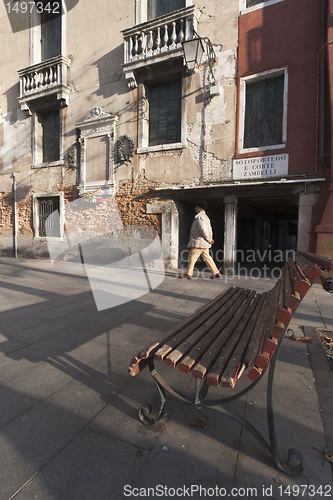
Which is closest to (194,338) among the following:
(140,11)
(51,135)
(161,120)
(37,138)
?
(161,120)

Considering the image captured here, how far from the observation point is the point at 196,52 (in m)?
7.30

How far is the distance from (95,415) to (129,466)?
0.50 metres

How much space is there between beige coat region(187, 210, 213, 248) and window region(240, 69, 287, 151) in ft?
10.2

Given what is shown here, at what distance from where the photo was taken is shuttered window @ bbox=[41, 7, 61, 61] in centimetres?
1182

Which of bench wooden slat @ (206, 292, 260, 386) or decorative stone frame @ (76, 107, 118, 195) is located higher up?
decorative stone frame @ (76, 107, 118, 195)

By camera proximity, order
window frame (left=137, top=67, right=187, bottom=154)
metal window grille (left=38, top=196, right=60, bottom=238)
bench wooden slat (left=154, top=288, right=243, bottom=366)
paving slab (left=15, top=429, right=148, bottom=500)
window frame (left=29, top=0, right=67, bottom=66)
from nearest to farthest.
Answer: paving slab (left=15, top=429, right=148, bottom=500)
bench wooden slat (left=154, top=288, right=243, bottom=366)
window frame (left=137, top=67, right=187, bottom=154)
metal window grille (left=38, top=196, right=60, bottom=238)
window frame (left=29, top=0, right=67, bottom=66)

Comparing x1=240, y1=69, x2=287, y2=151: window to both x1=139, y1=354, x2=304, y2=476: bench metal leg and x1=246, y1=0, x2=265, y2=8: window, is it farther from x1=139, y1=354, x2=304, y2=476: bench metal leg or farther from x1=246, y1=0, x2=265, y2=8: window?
x1=139, y1=354, x2=304, y2=476: bench metal leg

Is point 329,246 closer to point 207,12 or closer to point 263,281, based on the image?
point 263,281

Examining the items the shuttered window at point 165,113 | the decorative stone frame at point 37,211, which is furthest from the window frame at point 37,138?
the shuttered window at point 165,113

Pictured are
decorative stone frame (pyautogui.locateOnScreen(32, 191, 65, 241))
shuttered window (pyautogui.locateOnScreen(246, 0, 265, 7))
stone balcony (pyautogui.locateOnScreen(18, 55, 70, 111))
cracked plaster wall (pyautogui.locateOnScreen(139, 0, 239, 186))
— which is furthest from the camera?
decorative stone frame (pyautogui.locateOnScreen(32, 191, 65, 241))

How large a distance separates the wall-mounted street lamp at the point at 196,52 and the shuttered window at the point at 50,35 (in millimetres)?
6822

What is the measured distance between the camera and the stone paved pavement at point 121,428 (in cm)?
140

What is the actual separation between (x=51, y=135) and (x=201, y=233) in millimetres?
9402

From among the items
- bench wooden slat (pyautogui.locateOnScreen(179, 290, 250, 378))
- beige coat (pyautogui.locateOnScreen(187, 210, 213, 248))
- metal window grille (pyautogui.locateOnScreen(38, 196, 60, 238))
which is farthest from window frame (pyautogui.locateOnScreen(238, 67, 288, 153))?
metal window grille (pyautogui.locateOnScreen(38, 196, 60, 238))
